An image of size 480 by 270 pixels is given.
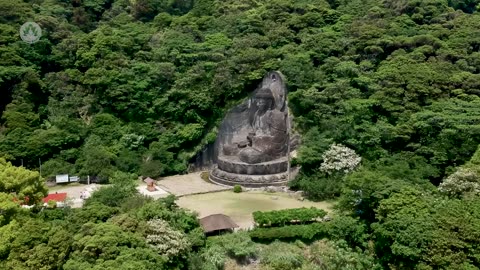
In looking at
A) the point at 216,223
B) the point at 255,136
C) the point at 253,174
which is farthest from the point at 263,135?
the point at 216,223

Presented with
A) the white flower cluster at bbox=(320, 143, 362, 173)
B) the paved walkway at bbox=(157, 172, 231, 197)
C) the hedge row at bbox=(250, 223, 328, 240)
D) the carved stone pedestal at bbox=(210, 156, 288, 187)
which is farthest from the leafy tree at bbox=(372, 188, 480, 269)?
the paved walkway at bbox=(157, 172, 231, 197)

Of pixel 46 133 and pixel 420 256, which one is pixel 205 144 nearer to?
pixel 46 133

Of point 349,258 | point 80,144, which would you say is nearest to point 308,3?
point 80,144

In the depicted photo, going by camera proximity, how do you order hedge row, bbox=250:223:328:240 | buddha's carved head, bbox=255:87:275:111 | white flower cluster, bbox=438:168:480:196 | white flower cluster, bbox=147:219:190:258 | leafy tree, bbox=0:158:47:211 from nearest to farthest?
white flower cluster, bbox=147:219:190:258
leafy tree, bbox=0:158:47:211
white flower cluster, bbox=438:168:480:196
hedge row, bbox=250:223:328:240
buddha's carved head, bbox=255:87:275:111

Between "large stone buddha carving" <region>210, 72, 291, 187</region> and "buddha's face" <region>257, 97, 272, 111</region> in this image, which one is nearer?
"large stone buddha carving" <region>210, 72, 291, 187</region>

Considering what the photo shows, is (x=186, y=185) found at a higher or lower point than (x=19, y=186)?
lower

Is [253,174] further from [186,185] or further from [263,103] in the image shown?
[263,103]

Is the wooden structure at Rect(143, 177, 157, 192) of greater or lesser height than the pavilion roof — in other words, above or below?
below

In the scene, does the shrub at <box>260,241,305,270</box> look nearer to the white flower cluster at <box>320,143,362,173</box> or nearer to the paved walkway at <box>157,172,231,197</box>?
the white flower cluster at <box>320,143,362,173</box>
